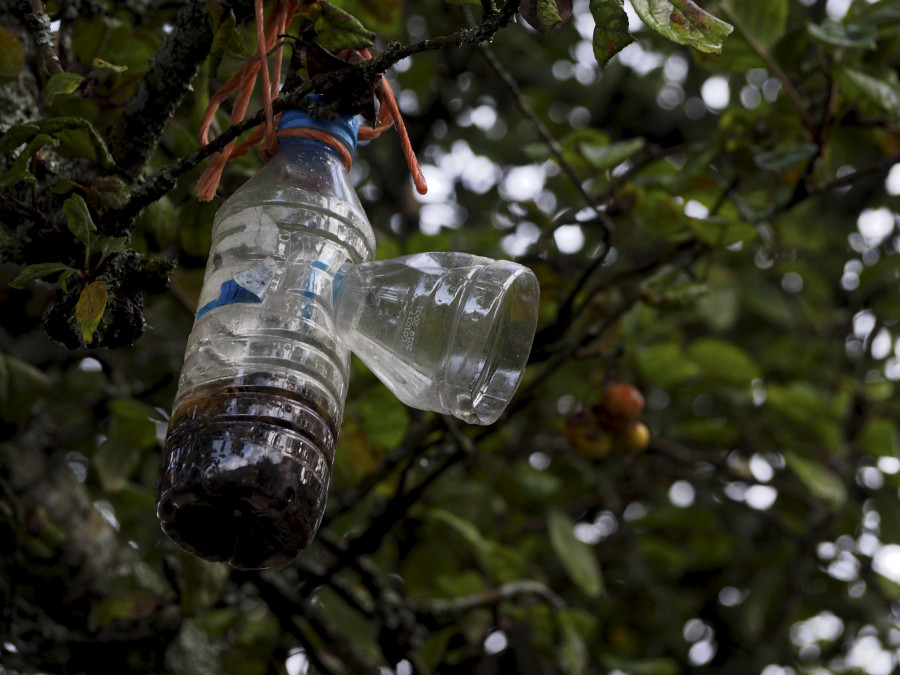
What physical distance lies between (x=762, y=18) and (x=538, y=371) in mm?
1204

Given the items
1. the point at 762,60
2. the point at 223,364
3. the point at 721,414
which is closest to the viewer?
the point at 223,364

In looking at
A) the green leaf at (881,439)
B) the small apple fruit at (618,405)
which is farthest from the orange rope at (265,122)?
the green leaf at (881,439)

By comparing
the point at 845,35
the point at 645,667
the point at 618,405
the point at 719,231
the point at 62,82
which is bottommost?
the point at 645,667

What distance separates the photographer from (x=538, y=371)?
9.89 feet

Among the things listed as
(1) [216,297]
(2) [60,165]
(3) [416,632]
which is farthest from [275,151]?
(3) [416,632]

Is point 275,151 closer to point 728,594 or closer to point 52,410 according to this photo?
point 52,410

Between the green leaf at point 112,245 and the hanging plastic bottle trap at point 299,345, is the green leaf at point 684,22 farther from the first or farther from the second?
the green leaf at point 112,245

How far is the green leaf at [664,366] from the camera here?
2.77 m

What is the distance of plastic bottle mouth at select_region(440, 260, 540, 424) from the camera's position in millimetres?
1271

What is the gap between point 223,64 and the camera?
131 cm

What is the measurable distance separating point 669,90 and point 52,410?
3094 millimetres

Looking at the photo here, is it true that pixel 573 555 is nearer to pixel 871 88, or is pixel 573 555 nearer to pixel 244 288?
pixel 871 88

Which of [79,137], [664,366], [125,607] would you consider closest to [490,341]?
[79,137]

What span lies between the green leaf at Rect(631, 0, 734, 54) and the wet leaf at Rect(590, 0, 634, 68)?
0.02 metres
